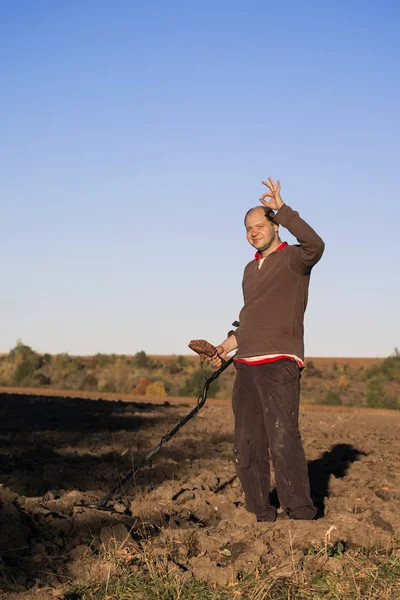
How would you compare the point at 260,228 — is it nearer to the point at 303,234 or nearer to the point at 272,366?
the point at 303,234

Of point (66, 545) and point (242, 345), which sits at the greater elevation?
point (242, 345)

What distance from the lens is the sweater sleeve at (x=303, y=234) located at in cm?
546

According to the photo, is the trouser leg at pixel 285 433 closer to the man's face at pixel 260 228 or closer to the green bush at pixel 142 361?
the man's face at pixel 260 228

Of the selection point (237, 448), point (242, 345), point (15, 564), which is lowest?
point (15, 564)

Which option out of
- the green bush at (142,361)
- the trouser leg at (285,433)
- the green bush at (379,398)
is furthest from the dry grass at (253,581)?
the green bush at (142,361)

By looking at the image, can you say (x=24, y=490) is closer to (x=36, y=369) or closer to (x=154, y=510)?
(x=154, y=510)

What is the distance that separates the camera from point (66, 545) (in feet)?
17.6

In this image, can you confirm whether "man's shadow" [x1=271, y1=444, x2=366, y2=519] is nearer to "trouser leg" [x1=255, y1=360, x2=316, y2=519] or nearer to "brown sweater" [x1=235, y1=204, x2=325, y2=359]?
"trouser leg" [x1=255, y1=360, x2=316, y2=519]

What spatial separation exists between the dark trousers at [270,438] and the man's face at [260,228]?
2.79ft

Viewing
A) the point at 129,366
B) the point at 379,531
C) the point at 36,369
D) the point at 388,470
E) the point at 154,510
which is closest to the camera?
the point at 379,531

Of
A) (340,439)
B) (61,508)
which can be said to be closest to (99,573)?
(61,508)

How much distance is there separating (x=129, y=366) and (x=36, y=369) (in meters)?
5.03

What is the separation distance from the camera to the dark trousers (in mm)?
5730

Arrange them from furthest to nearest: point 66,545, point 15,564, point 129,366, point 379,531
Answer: point 129,366
point 379,531
point 66,545
point 15,564
